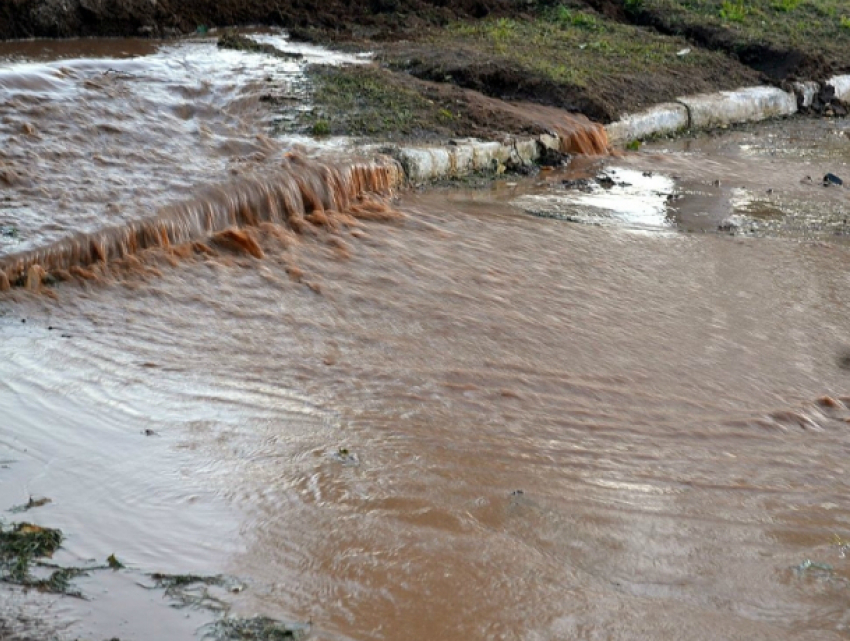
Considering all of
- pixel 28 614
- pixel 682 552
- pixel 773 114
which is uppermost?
pixel 773 114

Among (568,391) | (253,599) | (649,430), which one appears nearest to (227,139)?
(568,391)

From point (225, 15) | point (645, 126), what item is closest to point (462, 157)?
point (645, 126)

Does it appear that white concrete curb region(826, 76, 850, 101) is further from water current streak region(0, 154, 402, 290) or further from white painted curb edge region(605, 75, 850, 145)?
water current streak region(0, 154, 402, 290)

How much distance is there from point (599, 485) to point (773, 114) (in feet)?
29.2

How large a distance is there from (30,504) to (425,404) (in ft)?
6.31

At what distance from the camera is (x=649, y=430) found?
16.5 ft

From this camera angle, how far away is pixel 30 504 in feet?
12.5

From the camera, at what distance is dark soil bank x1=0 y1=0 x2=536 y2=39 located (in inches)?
402

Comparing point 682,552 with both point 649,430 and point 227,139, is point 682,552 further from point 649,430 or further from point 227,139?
point 227,139

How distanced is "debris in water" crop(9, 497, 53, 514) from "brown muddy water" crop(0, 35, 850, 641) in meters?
0.05

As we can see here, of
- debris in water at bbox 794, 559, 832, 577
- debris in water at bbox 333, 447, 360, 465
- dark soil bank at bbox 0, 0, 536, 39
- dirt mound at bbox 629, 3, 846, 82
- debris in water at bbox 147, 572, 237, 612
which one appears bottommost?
debris in water at bbox 794, 559, 832, 577

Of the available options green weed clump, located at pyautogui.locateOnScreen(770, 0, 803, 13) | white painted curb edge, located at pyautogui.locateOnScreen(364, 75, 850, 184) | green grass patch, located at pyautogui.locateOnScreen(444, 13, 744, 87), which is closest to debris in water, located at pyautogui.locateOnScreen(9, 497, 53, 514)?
white painted curb edge, located at pyautogui.locateOnScreen(364, 75, 850, 184)

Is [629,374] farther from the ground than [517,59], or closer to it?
closer to it

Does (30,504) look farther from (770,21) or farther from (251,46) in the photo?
(770,21)
